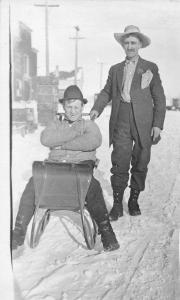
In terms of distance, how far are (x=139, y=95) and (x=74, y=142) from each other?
0.42m

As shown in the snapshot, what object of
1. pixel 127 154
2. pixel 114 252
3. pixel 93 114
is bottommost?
pixel 114 252

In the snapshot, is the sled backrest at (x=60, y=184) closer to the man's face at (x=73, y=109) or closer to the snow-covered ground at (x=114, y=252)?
the snow-covered ground at (x=114, y=252)

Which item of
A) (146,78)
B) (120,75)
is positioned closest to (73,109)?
(120,75)

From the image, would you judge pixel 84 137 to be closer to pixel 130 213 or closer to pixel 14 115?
pixel 14 115

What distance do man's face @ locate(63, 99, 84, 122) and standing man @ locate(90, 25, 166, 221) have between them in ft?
0.24

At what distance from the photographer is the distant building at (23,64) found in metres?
1.97

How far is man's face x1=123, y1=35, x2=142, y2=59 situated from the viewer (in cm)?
193

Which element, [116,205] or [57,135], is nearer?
[57,135]

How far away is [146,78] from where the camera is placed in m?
1.98

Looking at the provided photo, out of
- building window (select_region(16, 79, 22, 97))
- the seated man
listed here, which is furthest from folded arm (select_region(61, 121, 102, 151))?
building window (select_region(16, 79, 22, 97))

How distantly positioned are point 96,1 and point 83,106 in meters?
0.55

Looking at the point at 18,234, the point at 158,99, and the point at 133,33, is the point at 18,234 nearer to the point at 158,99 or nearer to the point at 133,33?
the point at 158,99

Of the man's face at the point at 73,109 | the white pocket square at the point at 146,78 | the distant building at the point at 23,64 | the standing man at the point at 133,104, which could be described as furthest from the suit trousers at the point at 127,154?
the distant building at the point at 23,64

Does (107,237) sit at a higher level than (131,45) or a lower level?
lower
